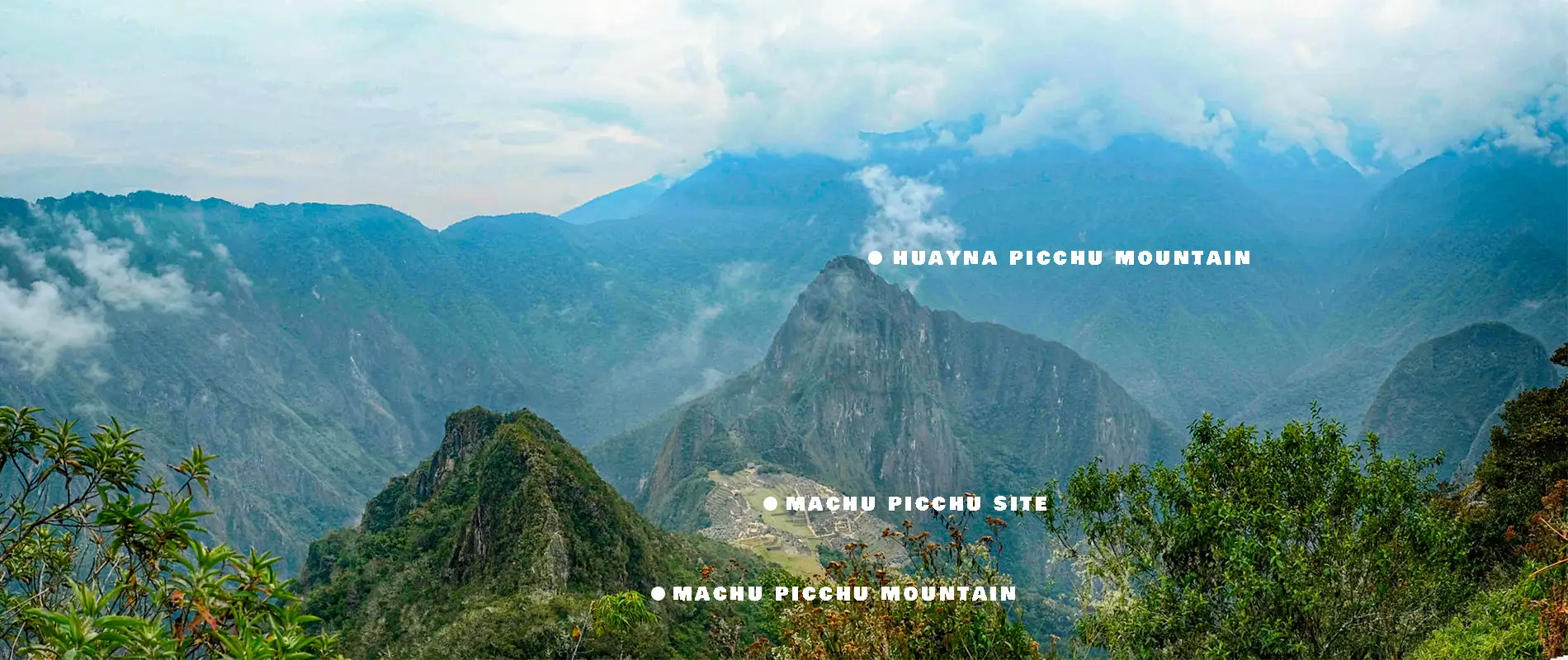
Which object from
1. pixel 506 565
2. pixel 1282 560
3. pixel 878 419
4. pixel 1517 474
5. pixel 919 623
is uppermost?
pixel 878 419

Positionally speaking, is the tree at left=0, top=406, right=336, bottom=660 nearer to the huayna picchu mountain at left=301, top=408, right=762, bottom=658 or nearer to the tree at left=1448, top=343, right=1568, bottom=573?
the huayna picchu mountain at left=301, top=408, right=762, bottom=658

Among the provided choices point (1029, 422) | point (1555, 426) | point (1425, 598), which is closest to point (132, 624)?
point (1425, 598)

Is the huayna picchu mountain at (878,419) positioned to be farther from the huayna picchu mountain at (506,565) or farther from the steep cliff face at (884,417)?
the huayna picchu mountain at (506,565)

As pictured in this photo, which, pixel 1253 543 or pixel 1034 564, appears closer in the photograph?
pixel 1253 543

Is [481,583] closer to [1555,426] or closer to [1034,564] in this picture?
[1555,426]

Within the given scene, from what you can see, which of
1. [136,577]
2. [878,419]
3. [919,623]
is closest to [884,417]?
[878,419]

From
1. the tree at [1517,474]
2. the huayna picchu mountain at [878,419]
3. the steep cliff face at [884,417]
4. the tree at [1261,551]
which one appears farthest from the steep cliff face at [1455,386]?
the tree at [1261,551]

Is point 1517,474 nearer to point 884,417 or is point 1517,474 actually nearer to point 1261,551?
point 1261,551

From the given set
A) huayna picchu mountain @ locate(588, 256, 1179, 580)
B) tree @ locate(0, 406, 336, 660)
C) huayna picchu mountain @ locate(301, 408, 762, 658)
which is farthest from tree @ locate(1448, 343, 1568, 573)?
huayna picchu mountain @ locate(588, 256, 1179, 580)
